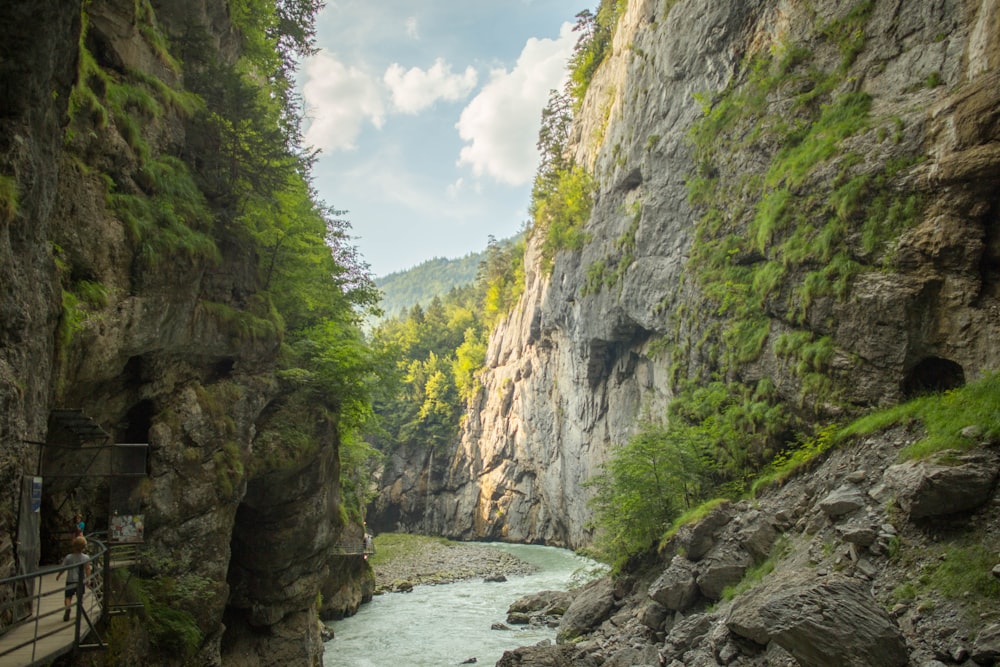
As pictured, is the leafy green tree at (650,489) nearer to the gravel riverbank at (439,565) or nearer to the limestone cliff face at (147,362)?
the limestone cliff face at (147,362)

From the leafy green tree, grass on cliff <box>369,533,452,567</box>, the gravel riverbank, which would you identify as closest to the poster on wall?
the leafy green tree

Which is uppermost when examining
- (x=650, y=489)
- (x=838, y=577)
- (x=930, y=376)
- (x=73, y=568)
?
(x=930, y=376)

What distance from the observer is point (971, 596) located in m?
7.82

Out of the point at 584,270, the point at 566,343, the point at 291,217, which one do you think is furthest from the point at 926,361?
the point at 566,343

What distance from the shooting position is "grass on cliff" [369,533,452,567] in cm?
3922

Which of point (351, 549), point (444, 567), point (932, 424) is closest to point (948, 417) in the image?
point (932, 424)

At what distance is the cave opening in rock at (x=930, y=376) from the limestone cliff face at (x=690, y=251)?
4 centimetres

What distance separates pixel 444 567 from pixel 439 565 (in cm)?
96

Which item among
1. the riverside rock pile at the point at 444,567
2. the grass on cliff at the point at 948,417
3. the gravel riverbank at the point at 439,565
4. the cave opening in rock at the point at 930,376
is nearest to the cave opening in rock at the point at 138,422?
the grass on cliff at the point at 948,417

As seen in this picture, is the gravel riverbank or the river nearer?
the river

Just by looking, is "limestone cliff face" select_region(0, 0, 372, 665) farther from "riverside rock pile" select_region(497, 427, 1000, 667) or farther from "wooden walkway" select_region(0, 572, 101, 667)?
"riverside rock pile" select_region(497, 427, 1000, 667)

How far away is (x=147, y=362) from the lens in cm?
1170

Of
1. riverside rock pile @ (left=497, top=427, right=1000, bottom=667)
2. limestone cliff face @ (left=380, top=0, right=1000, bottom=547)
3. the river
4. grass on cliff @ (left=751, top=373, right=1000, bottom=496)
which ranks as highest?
limestone cliff face @ (left=380, top=0, right=1000, bottom=547)

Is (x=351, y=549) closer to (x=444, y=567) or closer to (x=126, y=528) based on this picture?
(x=444, y=567)
